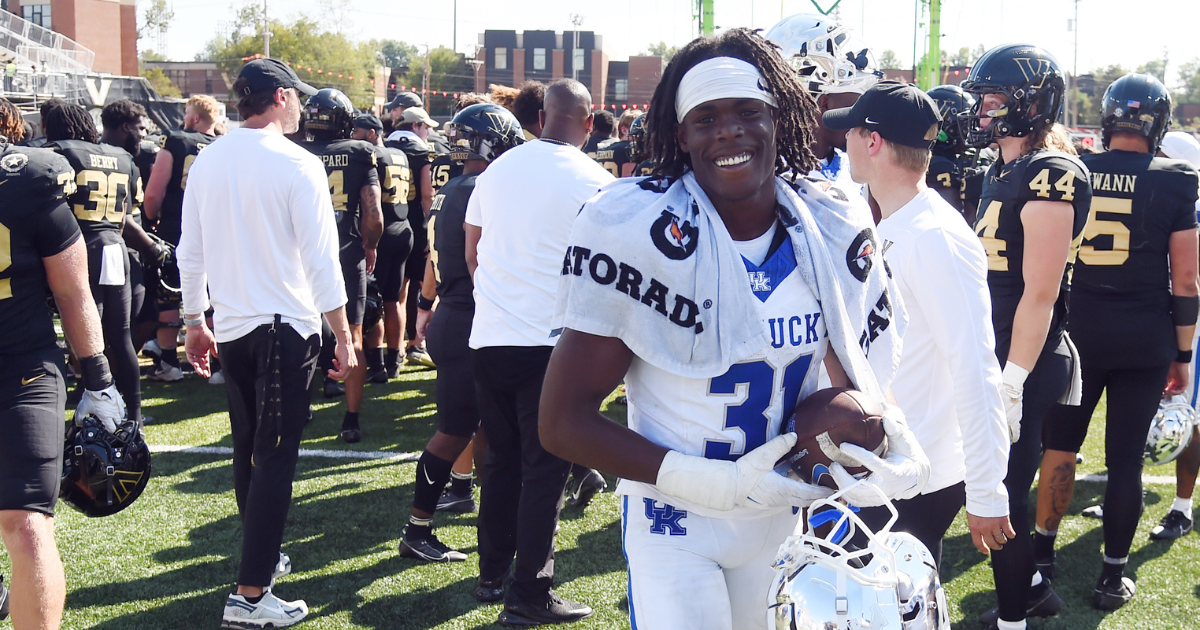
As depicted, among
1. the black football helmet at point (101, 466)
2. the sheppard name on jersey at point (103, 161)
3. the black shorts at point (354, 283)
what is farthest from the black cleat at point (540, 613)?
the sheppard name on jersey at point (103, 161)

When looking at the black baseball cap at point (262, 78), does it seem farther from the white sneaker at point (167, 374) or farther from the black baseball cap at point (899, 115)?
the white sneaker at point (167, 374)

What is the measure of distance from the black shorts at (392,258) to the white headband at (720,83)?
21.5 ft

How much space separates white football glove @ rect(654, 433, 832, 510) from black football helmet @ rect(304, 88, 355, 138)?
568 centimetres

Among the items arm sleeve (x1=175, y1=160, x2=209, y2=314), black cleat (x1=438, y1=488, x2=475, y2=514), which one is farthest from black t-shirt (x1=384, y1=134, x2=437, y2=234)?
arm sleeve (x1=175, y1=160, x2=209, y2=314)

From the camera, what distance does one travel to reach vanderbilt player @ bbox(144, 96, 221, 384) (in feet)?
26.8

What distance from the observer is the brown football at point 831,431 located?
2035 mm

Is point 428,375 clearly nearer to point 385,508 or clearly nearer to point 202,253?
point 385,508

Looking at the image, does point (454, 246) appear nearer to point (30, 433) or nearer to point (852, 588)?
point (30, 433)

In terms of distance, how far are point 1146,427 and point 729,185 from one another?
3.22 meters

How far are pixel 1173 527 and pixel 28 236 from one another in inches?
218

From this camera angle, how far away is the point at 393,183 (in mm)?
8273

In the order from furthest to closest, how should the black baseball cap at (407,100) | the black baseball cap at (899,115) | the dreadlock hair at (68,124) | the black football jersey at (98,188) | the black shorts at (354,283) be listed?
the black baseball cap at (407,100) < the black shorts at (354,283) < the dreadlock hair at (68,124) < the black football jersey at (98,188) < the black baseball cap at (899,115)

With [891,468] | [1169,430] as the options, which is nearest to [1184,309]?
[1169,430]

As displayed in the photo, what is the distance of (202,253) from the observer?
4.37 meters
